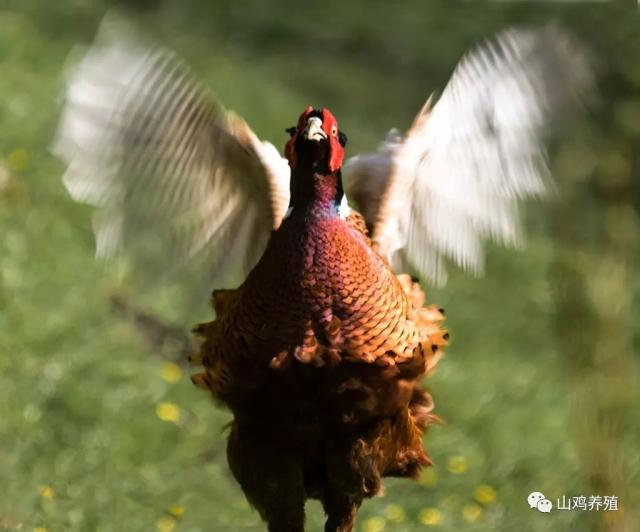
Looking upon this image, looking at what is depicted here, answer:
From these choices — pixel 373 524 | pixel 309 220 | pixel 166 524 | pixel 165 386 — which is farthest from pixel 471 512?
pixel 309 220

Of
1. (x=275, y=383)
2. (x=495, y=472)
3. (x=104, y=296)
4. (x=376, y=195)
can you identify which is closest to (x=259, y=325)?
(x=275, y=383)

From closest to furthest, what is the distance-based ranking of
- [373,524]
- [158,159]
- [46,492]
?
[158,159] → [46,492] → [373,524]

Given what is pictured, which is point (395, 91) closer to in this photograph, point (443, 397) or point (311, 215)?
point (443, 397)

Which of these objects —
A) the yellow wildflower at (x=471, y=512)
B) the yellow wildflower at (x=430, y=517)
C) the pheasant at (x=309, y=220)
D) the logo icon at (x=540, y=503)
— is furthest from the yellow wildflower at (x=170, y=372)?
the pheasant at (x=309, y=220)

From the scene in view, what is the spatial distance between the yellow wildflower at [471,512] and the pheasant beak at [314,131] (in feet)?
Answer: 7.85

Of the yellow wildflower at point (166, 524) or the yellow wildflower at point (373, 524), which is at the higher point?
the yellow wildflower at point (166, 524)

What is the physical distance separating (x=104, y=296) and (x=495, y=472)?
2.14 m

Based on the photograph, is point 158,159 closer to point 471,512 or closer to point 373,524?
point 373,524

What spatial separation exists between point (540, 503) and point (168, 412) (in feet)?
5.41

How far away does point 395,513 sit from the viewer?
4352 millimetres

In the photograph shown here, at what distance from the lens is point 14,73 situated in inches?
285

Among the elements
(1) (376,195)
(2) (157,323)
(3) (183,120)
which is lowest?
(2) (157,323)

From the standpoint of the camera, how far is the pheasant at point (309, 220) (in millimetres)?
2637

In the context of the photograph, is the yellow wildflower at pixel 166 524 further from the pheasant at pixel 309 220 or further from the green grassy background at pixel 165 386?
the pheasant at pixel 309 220
